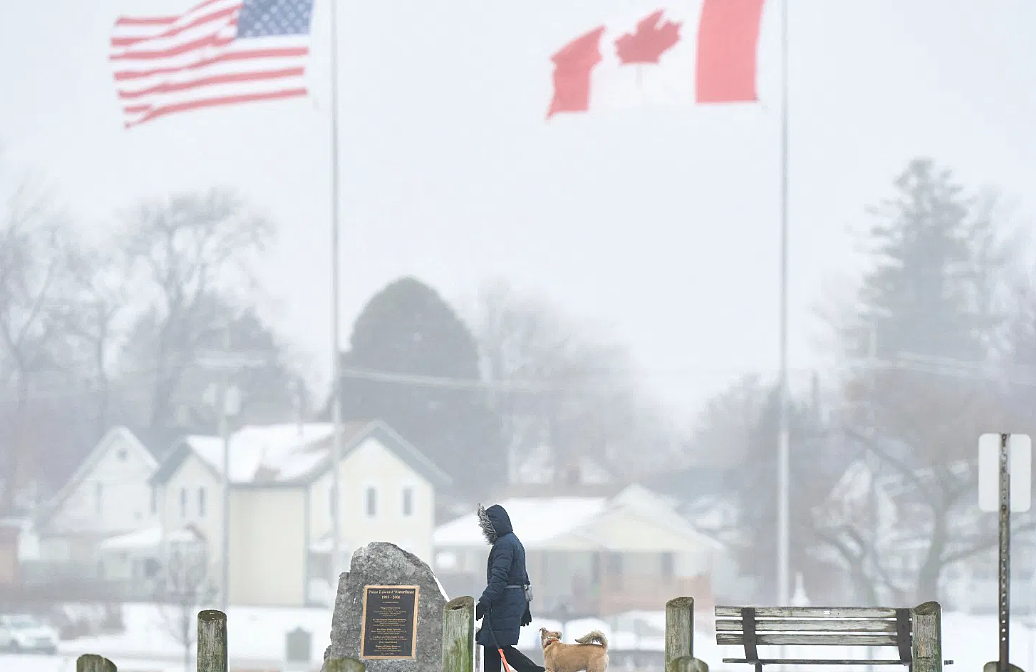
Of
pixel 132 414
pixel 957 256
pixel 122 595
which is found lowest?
pixel 122 595

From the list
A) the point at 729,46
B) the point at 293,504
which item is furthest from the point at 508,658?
the point at 293,504

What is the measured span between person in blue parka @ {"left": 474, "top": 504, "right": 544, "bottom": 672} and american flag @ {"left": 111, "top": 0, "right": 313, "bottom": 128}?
16109mm

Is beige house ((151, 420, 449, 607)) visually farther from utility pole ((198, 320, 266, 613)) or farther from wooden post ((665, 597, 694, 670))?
wooden post ((665, 597, 694, 670))

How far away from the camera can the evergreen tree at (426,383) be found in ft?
153

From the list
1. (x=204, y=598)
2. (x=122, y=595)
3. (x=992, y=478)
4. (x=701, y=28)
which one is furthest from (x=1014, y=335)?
(x=992, y=478)

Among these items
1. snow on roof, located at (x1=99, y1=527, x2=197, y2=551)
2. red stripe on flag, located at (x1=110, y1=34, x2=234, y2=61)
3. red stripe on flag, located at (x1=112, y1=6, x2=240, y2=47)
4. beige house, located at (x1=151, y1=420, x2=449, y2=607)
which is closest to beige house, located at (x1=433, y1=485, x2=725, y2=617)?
beige house, located at (x1=151, y1=420, x2=449, y2=607)

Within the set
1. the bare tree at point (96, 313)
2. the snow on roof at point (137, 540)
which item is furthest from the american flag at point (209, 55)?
the bare tree at point (96, 313)

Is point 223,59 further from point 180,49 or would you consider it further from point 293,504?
point 293,504

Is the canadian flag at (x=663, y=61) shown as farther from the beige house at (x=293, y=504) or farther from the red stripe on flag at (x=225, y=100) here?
the beige house at (x=293, y=504)

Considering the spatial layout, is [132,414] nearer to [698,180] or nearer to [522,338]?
[522,338]

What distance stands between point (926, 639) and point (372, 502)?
3381 centimetres

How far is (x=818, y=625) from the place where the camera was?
33.9ft

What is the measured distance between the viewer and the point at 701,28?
1062 inches

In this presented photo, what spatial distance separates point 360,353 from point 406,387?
2.05 metres
